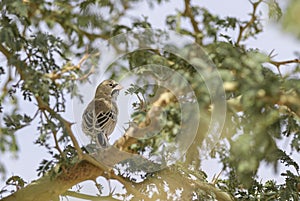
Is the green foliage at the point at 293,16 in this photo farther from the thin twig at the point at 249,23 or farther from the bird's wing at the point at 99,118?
the thin twig at the point at 249,23

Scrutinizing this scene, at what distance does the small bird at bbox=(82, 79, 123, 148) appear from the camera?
1.67 m

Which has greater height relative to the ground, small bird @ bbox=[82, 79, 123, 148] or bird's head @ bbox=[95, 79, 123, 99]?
bird's head @ bbox=[95, 79, 123, 99]

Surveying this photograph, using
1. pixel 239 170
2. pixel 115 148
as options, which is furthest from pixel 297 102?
pixel 115 148

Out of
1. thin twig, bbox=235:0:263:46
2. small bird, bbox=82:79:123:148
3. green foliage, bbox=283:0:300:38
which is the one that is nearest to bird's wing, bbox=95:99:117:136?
small bird, bbox=82:79:123:148

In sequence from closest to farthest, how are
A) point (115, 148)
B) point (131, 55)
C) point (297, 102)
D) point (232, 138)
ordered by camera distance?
point (297, 102), point (232, 138), point (115, 148), point (131, 55)

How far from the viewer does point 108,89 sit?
5.82 feet

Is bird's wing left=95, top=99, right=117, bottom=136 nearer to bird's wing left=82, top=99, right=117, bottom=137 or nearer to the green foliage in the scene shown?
bird's wing left=82, top=99, right=117, bottom=137

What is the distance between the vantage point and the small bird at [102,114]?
1671 millimetres

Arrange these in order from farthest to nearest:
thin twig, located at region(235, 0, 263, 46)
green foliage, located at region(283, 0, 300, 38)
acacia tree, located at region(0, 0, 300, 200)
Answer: thin twig, located at region(235, 0, 263, 46) → acacia tree, located at region(0, 0, 300, 200) → green foliage, located at region(283, 0, 300, 38)

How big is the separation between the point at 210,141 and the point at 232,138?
0.20 meters

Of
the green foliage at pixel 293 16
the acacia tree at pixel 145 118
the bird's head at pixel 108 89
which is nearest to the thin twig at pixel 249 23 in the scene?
the acacia tree at pixel 145 118

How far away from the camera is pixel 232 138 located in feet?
4.92

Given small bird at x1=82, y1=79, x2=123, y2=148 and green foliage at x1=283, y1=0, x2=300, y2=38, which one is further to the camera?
small bird at x1=82, y1=79, x2=123, y2=148

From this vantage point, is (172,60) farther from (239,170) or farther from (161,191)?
(239,170)
